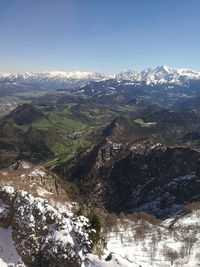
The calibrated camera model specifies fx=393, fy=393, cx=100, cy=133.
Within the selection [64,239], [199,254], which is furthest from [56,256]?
[199,254]

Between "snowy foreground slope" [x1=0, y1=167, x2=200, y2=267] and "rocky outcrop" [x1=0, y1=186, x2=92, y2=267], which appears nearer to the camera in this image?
"snowy foreground slope" [x1=0, y1=167, x2=200, y2=267]

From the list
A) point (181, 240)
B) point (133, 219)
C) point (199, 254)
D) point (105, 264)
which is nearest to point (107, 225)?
point (133, 219)

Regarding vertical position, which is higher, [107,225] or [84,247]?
[84,247]

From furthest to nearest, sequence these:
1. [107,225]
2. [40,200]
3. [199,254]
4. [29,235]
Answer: [107,225], [199,254], [40,200], [29,235]

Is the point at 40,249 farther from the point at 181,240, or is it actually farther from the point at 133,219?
the point at 133,219

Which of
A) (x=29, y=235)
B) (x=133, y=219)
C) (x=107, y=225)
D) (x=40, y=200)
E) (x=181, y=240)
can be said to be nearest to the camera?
(x=29, y=235)

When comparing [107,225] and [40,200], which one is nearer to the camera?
[40,200]

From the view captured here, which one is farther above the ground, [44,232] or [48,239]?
[44,232]

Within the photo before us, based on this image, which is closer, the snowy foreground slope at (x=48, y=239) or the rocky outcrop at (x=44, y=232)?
the snowy foreground slope at (x=48, y=239)

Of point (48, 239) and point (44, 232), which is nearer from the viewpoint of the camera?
point (48, 239)

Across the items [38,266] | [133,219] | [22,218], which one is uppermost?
[22,218]
